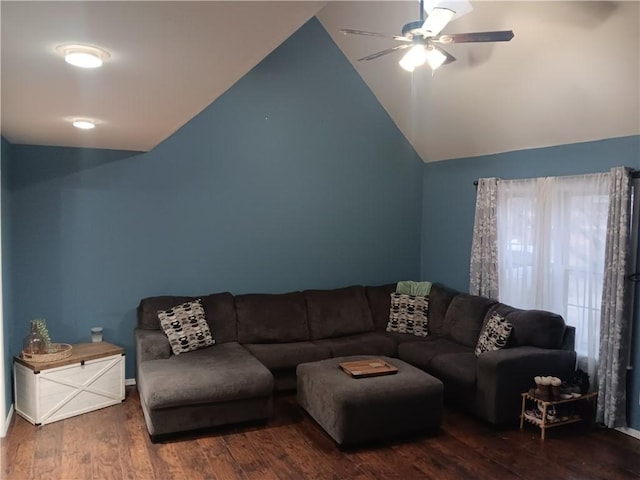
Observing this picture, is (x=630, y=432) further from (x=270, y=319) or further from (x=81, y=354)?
(x=81, y=354)

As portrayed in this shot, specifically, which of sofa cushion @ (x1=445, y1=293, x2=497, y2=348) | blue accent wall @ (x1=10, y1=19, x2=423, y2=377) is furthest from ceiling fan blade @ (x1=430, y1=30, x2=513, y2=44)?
sofa cushion @ (x1=445, y1=293, x2=497, y2=348)

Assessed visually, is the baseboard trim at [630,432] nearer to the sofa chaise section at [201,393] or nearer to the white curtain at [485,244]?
the white curtain at [485,244]

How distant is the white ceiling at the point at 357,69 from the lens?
1.61m

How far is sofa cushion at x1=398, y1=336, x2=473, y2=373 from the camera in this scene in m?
4.55

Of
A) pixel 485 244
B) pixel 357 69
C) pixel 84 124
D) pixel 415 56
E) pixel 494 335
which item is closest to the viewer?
pixel 415 56

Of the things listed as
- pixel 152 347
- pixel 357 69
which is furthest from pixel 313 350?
pixel 357 69

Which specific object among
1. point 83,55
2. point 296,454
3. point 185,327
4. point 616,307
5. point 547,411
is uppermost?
point 83,55

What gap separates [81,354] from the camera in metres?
4.12

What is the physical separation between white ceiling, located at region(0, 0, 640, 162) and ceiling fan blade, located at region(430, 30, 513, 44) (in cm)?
74

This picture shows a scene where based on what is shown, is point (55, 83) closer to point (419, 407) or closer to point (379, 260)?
point (419, 407)

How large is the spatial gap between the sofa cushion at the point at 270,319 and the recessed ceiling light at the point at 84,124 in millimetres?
2157

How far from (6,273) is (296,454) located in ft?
8.60

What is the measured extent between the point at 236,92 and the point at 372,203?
193 centimetres

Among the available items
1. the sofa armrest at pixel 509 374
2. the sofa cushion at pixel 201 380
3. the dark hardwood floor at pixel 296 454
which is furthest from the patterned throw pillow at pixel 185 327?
the sofa armrest at pixel 509 374
